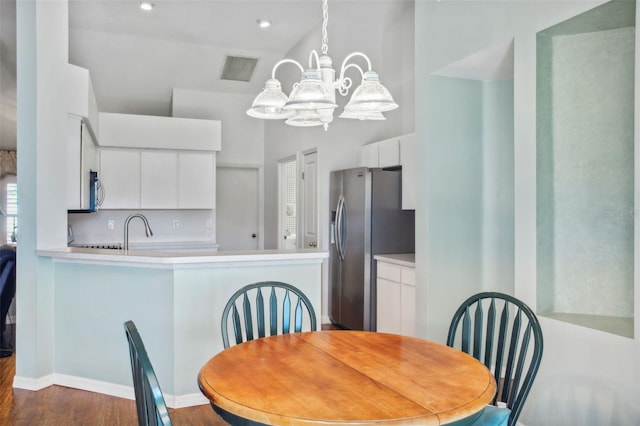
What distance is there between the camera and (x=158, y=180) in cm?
604

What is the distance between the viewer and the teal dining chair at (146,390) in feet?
3.85

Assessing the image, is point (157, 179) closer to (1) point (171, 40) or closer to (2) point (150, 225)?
(2) point (150, 225)

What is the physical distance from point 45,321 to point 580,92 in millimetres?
3621

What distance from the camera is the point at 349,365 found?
1.72m

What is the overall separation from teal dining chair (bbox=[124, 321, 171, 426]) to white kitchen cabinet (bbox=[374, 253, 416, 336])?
2832 millimetres

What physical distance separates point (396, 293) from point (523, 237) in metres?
1.65

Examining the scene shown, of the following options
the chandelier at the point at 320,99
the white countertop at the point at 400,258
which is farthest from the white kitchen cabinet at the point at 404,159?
the chandelier at the point at 320,99

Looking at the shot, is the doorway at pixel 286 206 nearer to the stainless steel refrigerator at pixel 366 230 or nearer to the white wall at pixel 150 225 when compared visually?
the white wall at pixel 150 225

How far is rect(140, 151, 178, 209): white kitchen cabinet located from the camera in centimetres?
599

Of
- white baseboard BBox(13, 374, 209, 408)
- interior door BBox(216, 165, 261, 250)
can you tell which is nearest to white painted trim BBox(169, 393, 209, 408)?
white baseboard BBox(13, 374, 209, 408)

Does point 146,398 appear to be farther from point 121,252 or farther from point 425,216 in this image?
point 425,216

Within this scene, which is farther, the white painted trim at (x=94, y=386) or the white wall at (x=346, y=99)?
the white wall at (x=346, y=99)

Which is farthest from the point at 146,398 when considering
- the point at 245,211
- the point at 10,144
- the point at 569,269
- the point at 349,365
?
the point at 10,144

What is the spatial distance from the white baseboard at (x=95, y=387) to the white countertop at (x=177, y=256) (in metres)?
0.81
